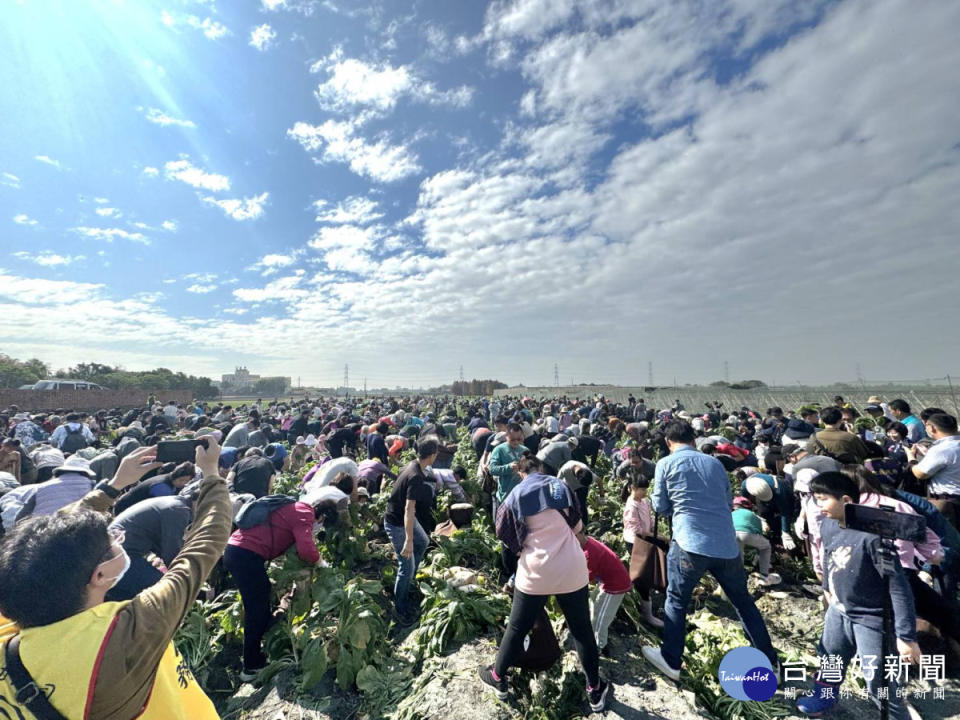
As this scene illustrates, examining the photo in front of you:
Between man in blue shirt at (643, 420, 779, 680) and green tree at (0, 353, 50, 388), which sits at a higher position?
green tree at (0, 353, 50, 388)

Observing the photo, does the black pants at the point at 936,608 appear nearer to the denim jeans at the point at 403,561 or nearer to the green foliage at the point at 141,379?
the denim jeans at the point at 403,561

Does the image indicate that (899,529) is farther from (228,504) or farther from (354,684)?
(354,684)

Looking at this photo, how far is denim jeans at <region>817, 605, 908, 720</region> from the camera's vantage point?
277 centimetres

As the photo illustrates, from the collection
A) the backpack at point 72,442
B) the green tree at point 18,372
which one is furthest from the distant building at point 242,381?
the backpack at point 72,442

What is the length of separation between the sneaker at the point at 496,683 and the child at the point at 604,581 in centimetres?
101

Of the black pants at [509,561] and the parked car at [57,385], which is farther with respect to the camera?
the parked car at [57,385]

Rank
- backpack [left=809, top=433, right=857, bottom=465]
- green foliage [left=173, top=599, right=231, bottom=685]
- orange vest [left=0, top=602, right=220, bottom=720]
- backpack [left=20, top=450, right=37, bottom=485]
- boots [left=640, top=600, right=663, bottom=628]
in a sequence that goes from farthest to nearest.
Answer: backpack [left=20, top=450, right=37, bottom=485] → backpack [left=809, top=433, right=857, bottom=465] → boots [left=640, top=600, right=663, bottom=628] → green foliage [left=173, top=599, right=231, bottom=685] → orange vest [left=0, top=602, right=220, bottom=720]

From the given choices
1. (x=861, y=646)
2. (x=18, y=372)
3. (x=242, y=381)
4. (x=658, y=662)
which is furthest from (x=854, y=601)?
(x=242, y=381)

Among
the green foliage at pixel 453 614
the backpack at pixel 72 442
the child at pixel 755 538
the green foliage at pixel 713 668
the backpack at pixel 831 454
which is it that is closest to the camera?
the green foliage at pixel 713 668

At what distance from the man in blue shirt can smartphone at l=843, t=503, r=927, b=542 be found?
100 cm

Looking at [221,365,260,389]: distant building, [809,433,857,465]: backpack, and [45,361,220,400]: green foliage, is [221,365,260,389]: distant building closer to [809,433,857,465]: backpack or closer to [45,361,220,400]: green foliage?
[45,361,220,400]: green foliage

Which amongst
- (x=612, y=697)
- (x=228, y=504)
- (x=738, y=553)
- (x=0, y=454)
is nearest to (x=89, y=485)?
(x=0, y=454)

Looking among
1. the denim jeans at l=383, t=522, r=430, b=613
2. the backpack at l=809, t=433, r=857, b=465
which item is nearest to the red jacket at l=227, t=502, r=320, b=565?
the denim jeans at l=383, t=522, r=430, b=613

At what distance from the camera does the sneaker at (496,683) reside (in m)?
3.55
